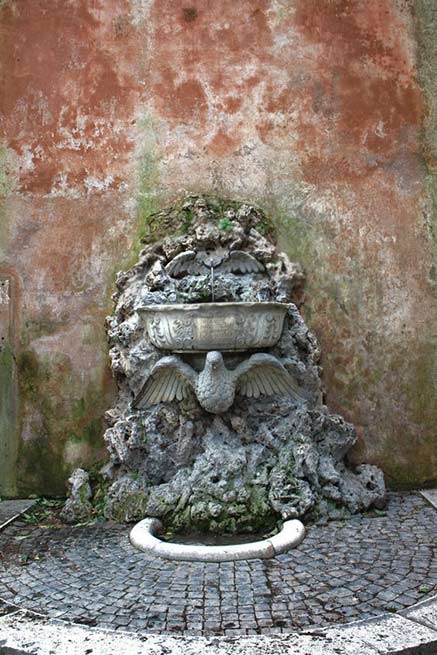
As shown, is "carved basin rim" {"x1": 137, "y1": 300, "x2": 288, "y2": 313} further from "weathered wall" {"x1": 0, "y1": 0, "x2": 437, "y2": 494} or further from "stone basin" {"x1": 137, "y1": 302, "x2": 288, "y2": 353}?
"weathered wall" {"x1": 0, "y1": 0, "x2": 437, "y2": 494}

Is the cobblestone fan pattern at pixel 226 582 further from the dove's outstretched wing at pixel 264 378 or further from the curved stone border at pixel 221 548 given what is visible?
the dove's outstretched wing at pixel 264 378

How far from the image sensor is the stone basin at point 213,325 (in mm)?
4297

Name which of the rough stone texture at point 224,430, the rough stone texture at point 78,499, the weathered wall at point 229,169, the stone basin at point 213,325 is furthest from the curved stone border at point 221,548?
the weathered wall at point 229,169

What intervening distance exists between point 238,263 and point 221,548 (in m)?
2.42

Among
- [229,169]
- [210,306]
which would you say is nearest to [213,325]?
[210,306]

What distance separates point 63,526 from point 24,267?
7.74 ft

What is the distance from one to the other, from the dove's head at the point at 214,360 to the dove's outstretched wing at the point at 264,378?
8.5 inches

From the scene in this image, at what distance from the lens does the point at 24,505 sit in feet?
16.5

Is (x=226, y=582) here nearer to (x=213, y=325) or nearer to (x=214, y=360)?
(x=214, y=360)

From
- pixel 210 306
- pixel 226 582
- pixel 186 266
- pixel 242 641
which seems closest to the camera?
pixel 242 641

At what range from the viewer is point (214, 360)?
14.1ft

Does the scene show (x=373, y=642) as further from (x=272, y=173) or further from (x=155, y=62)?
(x=155, y=62)

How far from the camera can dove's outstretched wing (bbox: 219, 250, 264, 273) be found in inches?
199

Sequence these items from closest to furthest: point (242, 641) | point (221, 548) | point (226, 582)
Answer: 1. point (242, 641)
2. point (226, 582)
3. point (221, 548)
